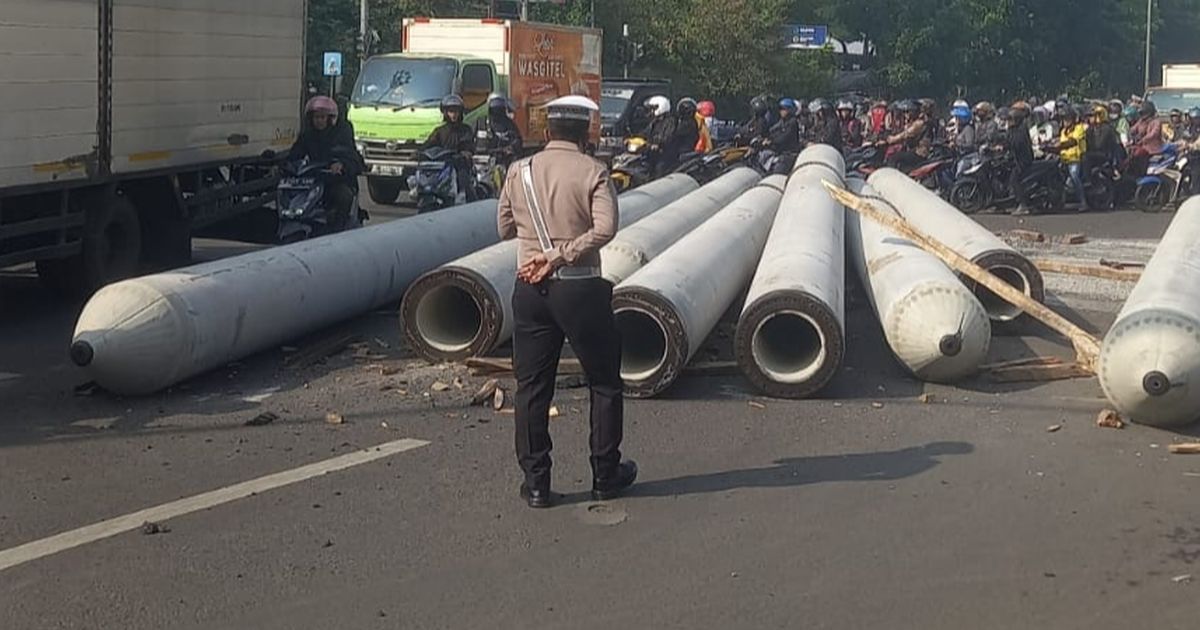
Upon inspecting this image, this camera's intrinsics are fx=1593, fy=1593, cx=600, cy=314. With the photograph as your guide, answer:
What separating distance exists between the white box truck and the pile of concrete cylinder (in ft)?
6.23

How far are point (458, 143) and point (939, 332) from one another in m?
9.05

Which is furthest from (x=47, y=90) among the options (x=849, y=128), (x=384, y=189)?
(x=849, y=128)

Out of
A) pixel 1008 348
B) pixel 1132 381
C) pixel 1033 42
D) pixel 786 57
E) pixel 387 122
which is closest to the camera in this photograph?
pixel 1132 381

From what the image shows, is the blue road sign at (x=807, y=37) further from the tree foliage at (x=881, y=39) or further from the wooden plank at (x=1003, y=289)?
the wooden plank at (x=1003, y=289)

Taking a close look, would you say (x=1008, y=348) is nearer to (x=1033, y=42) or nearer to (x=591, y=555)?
(x=591, y=555)

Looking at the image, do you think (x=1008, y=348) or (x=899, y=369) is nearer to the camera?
(x=899, y=369)

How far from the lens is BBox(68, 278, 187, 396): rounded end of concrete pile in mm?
8750

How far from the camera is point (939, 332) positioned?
949 cm

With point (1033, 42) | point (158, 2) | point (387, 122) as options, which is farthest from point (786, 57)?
point (158, 2)

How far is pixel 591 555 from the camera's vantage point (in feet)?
20.8

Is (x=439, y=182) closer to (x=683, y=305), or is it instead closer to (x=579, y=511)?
(x=683, y=305)

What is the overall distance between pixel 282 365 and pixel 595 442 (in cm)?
370

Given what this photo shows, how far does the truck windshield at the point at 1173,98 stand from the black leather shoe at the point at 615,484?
33.8 meters

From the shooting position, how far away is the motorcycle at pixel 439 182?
17266 mm
